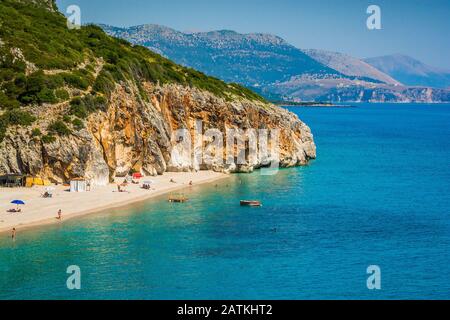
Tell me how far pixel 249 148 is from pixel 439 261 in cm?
4773

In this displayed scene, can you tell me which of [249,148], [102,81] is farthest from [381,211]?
[102,81]

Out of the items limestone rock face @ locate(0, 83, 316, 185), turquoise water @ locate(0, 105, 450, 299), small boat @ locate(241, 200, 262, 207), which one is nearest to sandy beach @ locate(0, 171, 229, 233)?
turquoise water @ locate(0, 105, 450, 299)

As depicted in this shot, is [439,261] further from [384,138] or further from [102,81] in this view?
[384,138]

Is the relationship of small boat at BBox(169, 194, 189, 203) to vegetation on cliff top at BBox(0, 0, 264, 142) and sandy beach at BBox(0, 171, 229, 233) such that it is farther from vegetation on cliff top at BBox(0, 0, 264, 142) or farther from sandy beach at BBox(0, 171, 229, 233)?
vegetation on cliff top at BBox(0, 0, 264, 142)

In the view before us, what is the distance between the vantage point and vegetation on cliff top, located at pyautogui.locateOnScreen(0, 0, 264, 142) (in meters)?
74.1

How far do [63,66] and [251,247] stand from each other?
41.2 m

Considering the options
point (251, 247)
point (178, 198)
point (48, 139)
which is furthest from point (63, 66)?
point (251, 247)

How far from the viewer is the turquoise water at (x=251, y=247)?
41.2 metres

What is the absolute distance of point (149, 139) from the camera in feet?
273

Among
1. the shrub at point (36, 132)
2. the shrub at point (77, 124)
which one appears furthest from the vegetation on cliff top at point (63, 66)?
the shrub at point (36, 132)

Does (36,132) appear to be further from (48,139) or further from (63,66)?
(63,66)

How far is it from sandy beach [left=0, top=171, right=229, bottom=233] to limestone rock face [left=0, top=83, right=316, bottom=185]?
10.8ft

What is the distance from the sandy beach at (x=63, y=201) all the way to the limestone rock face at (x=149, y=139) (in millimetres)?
3282

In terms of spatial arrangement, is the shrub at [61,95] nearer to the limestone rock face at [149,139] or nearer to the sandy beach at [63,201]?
the limestone rock face at [149,139]
